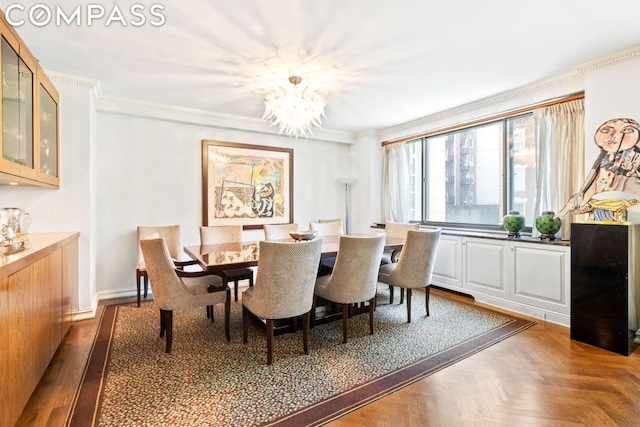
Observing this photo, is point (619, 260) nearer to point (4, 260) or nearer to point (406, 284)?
point (406, 284)

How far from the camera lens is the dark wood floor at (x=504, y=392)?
1738 millimetres

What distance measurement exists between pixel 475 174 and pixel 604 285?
216 cm

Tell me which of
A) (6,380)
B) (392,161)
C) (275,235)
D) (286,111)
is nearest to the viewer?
(6,380)

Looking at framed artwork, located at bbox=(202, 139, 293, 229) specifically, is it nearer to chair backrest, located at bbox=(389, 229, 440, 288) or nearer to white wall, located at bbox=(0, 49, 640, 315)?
white wall, located at bbox=(0, 49, 640, 315)

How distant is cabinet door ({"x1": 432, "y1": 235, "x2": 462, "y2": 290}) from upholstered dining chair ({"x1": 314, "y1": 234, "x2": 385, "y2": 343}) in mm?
1849

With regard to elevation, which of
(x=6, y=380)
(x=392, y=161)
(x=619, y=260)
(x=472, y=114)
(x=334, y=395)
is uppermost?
(x=472, y=114)

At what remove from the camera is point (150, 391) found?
1.98 m

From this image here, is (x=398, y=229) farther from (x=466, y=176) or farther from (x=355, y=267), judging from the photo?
(x=355, y=267)

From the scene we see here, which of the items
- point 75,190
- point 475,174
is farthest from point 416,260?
point 75,190

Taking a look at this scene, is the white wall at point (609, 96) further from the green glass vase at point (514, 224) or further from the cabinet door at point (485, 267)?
the cabinet door at point (485, 267)

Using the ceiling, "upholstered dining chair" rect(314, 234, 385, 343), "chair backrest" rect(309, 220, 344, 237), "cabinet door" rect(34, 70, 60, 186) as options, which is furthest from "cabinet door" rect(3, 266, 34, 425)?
"chair backrest" rect(309, 220, 344, 237)

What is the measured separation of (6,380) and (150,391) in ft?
2.40

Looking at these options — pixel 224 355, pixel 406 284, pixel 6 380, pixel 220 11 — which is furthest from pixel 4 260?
pixel 406 284

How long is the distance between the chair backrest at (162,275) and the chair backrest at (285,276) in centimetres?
63
